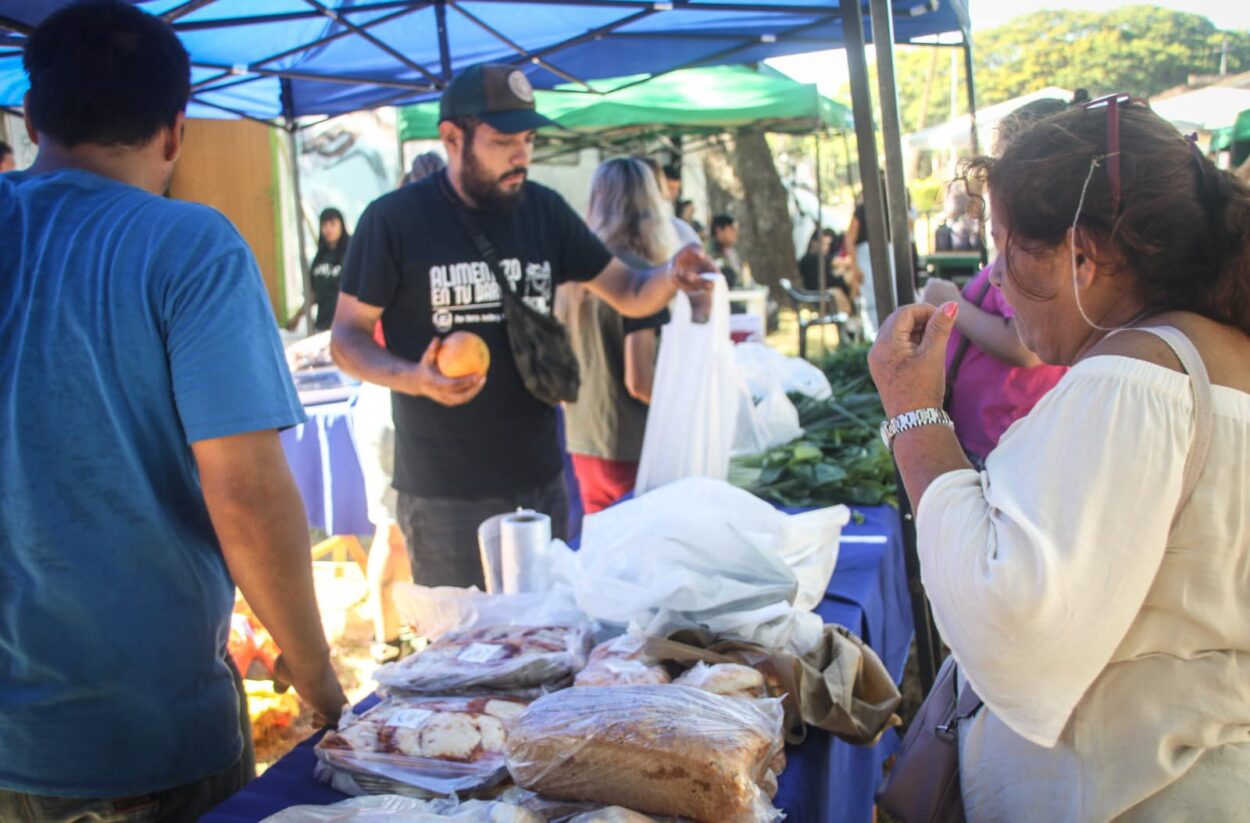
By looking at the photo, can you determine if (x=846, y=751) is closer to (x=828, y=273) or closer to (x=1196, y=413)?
(x=1196, y=413)

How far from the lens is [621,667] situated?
4.71ft

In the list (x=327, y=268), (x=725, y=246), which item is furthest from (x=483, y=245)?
(x=725, y=246)

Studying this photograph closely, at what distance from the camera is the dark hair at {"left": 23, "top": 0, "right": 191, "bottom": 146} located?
1362 mm

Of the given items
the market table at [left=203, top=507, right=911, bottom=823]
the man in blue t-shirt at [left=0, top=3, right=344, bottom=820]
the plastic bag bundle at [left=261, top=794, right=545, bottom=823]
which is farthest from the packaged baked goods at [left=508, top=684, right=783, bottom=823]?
the man in blue t-shirt at [left=0, top=3, right=344, bottom=820]

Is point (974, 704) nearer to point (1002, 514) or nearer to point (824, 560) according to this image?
point (1002, 514)

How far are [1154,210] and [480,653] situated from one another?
3.62 ft

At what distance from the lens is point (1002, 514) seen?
3.61 ft

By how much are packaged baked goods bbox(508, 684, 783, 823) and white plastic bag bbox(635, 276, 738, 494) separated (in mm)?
1723

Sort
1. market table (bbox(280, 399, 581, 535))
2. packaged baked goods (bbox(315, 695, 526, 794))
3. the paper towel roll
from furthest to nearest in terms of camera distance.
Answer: market table (bbox(280, 399, 581, 535)), the paper towel roll, packaged baked goods (bbox(315, 695, 526, 794))

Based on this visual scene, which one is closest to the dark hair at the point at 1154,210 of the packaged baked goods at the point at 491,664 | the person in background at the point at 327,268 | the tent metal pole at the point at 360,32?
the packaged baked goods at the point at 491,664

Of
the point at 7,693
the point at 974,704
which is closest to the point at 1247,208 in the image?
the point at 974,704

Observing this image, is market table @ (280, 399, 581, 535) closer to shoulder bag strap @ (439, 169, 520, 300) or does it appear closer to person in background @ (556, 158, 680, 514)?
person in background @ (556, 158, 680, 514)

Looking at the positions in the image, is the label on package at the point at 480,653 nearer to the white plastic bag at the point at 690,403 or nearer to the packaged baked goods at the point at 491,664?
the packaged baked goods at the point at 491,664

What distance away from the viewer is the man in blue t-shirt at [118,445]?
131 centimetres
